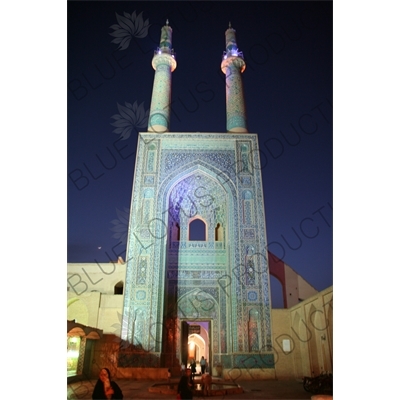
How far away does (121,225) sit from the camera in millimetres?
5688

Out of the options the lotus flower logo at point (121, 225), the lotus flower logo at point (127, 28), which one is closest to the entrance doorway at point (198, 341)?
the lotus flower logo at point (121, 225)

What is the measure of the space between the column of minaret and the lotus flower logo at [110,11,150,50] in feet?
9.64

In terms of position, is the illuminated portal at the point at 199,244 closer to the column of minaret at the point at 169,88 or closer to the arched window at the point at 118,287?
the column of minaret at the point at 169,88

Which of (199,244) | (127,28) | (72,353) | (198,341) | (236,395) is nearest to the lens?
(127,28)

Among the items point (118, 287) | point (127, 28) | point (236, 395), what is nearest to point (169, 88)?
point (127, 28)

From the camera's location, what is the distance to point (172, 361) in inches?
221

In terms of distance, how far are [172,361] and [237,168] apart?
352cm

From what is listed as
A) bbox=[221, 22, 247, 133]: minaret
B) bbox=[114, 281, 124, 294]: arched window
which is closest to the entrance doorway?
bbox=[114, 281, 124, 294]: arched window

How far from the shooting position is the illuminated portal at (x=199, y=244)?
530 cm

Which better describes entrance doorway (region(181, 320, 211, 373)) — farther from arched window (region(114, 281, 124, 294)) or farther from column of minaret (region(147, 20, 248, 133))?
column of minaret (region(147, 20, 248, 133))

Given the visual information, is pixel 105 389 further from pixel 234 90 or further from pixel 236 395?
pixel 234 90

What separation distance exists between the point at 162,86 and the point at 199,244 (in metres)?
3.22
